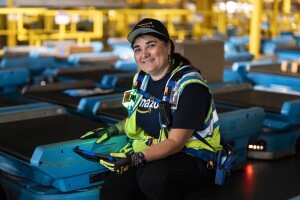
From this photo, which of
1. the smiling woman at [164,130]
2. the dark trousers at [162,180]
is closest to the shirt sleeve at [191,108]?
the smiling woman at [164,130]

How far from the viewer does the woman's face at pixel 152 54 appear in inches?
93.6

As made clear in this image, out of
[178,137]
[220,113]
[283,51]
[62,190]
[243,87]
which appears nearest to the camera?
[178,137]

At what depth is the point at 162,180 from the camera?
2213 millimetres

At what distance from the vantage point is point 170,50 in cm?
244

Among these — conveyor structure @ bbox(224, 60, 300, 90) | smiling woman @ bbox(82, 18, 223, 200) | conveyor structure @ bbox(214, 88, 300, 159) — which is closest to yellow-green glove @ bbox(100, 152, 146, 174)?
smiling woman @ bbox(82, 18, 223, 200)

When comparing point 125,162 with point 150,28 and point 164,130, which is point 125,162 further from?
point 150,28

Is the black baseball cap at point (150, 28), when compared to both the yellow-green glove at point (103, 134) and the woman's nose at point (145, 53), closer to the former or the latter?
the woman's nose at point (145, 53)

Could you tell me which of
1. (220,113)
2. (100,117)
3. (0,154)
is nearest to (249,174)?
(220,113)

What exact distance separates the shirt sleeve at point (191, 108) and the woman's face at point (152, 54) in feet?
0.59

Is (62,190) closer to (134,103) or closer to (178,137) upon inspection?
(134,103)

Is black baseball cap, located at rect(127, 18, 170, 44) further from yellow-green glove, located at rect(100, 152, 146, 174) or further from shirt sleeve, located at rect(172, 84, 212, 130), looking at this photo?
yellow-green glove, located at rect(100, 152, 146, 174)

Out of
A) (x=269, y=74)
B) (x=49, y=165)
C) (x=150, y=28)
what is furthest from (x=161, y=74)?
(x=269, y=74)

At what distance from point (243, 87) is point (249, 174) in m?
1.34

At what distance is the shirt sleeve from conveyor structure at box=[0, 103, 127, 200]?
1.91 ft
